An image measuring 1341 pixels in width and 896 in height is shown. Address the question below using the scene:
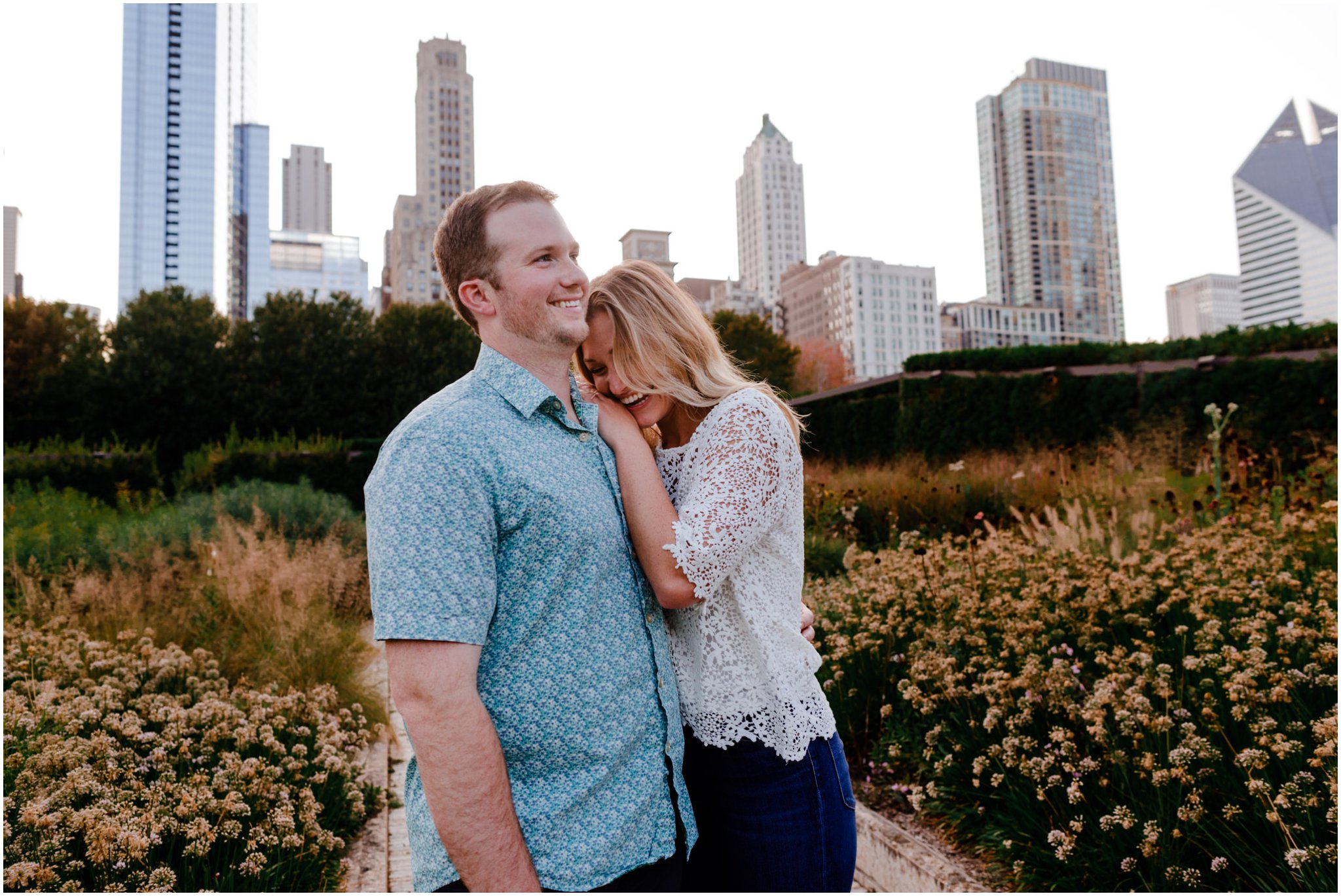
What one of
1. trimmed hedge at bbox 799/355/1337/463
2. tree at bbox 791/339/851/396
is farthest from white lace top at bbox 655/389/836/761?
tree at bbox 791/339/851/396

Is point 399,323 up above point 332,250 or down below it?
below

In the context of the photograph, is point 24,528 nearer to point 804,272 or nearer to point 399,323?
point 399,323

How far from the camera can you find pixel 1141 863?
2.98 meters

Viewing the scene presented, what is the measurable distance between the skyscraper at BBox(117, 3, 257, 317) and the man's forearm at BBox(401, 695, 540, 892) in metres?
120

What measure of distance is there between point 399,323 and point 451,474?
102ft

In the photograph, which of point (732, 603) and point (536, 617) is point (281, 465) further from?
point (536, 617)

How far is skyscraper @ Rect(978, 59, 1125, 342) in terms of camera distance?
16238 cm

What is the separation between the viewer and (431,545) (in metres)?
1.56

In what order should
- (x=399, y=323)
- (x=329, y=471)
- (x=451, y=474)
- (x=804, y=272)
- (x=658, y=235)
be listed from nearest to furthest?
(x=451, y=474) → (x=329, y=471) → (x=399, y=323) → (x=658, y=235) → (x=804, y=272)

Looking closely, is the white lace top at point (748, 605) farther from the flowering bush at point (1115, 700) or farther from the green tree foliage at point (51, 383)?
the green tree foliage at point (51, 383)

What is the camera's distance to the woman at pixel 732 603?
190 cm

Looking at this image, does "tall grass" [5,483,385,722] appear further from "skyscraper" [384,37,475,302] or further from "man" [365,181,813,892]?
"skyscraper" [384,37,475,302]

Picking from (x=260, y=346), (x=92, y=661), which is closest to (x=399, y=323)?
(x=260, y=346)

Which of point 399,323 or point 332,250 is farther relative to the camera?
point 332,250
